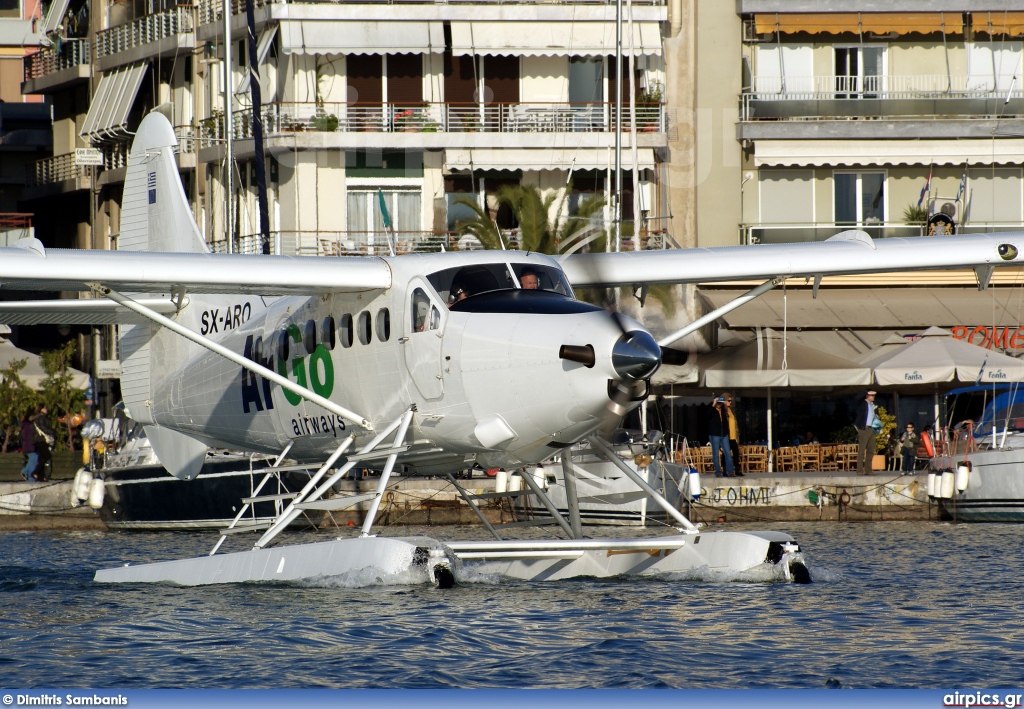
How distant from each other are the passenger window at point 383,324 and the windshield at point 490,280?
2.28 feet

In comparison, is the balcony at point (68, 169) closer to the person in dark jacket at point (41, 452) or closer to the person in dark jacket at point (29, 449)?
the person in dark jacket at point (29, 449)

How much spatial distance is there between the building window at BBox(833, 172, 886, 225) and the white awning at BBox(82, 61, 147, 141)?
19753 millimetres

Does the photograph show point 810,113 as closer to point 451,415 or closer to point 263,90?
point 263,90

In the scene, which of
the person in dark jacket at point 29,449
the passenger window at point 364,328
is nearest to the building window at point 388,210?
the person in dark jacket at point 29,449

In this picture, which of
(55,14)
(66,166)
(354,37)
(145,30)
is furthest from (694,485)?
(55,14)

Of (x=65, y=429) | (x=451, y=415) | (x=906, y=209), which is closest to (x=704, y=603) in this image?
(x=451, y=415)

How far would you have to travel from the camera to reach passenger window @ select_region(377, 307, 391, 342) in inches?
547

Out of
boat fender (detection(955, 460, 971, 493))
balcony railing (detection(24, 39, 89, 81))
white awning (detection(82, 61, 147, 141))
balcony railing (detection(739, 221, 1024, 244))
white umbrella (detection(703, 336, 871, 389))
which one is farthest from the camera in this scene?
balcony railing (detection(24, 39, 89, 81))

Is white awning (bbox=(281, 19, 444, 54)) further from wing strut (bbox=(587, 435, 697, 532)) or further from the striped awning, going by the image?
wing strut (bbox=(587, 435, 697, 532))

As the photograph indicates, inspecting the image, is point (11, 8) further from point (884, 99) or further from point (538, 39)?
point (884, 99)

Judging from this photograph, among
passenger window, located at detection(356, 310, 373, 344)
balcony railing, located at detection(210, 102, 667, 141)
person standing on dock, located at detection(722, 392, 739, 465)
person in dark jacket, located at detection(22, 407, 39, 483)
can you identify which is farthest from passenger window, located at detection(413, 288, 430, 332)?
balcony railing, located at detection(210, 102, 667, 141)

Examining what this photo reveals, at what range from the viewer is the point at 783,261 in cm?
1489

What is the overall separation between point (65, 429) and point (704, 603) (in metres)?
26.6

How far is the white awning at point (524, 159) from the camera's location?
3466cm
